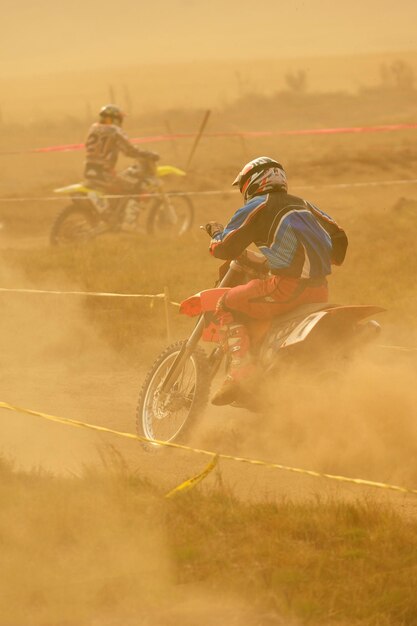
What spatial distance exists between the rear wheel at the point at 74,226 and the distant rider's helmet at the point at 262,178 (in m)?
9.35

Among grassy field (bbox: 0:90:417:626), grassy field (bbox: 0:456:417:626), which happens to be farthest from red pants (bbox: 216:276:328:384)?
grassy field (bbox: 0:456:417:626)

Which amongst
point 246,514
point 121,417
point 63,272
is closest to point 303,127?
point 63,272

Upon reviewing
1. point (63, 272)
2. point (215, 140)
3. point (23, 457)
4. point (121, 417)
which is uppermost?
point (23, 457)

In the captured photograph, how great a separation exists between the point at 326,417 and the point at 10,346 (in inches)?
205

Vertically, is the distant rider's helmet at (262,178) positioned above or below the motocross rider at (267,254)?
above

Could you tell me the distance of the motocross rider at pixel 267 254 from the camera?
275 inches

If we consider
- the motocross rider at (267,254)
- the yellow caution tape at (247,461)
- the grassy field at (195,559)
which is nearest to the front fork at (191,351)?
the motocross rider at (267,254)

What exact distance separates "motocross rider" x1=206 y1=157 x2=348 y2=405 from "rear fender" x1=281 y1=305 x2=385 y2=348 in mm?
321

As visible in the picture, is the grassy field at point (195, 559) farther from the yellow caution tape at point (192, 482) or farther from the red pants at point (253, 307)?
the red pants at point (253, 307)

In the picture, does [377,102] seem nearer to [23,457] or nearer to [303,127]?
[303,127]

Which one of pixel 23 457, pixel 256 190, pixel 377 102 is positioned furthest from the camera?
pixel 377 102

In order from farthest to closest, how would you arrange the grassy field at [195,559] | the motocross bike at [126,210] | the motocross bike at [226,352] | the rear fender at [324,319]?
the motocross bike at [126,210]
the motocross bike at [226,352]
the rear fender at [324,319]
the grassy field at [195,559]

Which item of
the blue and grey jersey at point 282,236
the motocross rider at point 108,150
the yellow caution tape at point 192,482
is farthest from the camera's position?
the motocross rider at point 108,150

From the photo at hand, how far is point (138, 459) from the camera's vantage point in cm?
752
